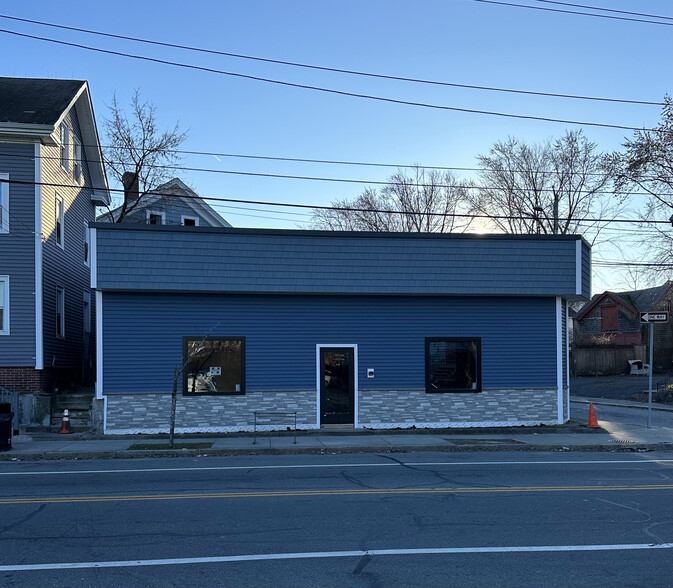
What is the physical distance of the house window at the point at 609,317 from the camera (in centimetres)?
5612

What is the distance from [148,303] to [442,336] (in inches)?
318

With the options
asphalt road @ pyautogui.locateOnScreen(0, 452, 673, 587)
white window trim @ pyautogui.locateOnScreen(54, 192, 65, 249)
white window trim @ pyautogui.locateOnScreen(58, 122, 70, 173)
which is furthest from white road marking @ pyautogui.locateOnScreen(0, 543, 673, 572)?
white window trim @ pyautogui.locateOnScreen(58, 122, 70, 173)

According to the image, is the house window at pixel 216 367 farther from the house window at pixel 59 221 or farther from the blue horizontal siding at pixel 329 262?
the house window at pixel 59 221

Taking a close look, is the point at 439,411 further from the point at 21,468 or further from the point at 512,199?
the point at 512,199

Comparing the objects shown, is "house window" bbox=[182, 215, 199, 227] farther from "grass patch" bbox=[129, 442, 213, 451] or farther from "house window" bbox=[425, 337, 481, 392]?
"grass patch" bbox=[129, 442, 213, 451]

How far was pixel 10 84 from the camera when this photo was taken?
77.3ft

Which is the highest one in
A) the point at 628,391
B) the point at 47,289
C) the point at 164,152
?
the point at 164,152

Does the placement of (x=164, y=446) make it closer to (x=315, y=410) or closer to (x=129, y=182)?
(x=315, y=410)

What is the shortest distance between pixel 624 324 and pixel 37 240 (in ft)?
157

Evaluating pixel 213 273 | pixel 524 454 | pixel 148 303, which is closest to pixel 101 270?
pixel 148 303

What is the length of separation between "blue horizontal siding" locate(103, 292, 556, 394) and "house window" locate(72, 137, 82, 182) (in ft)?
30.6

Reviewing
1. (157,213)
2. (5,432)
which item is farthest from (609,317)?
(5,432)

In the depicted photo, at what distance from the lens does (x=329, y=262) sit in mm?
18375

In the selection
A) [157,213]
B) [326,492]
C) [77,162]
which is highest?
[77,162]
